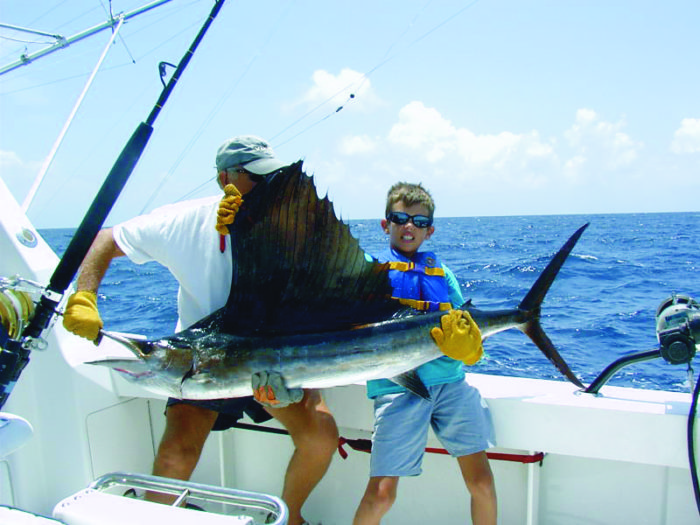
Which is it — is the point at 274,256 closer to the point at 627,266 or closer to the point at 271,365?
the point at 271,365

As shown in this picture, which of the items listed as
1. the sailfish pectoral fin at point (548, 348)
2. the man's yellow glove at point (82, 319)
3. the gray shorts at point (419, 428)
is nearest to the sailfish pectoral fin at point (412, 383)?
the gray shorts at point (419, 428)

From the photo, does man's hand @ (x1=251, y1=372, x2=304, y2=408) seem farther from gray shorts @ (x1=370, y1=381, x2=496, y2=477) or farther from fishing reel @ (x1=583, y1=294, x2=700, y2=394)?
fishing reel @ (x1=583, y1=294, x2=700, y2=394)

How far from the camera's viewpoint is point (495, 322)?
1.77 metres

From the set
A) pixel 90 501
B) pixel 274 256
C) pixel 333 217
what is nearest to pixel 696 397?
pixel 333 217

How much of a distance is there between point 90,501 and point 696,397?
63.9 inches

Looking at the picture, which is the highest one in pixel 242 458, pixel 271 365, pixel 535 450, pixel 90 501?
pixel 271 365

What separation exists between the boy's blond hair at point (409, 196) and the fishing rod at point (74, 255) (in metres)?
0.86

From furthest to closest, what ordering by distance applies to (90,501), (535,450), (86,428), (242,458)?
1. (242,458)
2. (86,428)
3. (535,450)
4. (90,501)

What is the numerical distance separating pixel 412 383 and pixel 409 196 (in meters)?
0.70

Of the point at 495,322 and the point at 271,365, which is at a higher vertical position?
the point at 495,322

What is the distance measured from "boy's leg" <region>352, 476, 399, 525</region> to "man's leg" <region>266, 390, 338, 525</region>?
9.7 inches

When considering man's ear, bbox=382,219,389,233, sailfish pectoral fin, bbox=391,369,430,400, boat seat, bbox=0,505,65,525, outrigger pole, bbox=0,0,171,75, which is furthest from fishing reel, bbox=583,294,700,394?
outrigger pole, bbox=0,0,171,75

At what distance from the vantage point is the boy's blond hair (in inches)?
81.4

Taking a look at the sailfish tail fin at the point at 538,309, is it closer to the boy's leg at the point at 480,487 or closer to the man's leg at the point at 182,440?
the boy's leg at the point at 480,487
